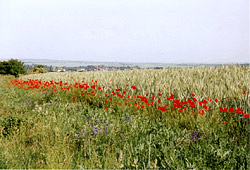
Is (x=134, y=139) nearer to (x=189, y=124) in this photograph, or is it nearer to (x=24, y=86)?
(x=189, y=124)

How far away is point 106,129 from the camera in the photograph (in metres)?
3.30

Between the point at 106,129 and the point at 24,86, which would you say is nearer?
the point at 106,129

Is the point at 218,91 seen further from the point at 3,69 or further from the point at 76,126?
the point at 3,69

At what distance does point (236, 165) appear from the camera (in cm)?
239

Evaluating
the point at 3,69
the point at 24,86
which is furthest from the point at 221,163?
the point at 3,69

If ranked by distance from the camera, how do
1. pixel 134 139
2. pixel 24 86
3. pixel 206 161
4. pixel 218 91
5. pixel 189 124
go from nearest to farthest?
1. pixel 206 161
2. pixel 134 139
3. pixel 189 124
4. pixel 218 91
5. pixel 24 86

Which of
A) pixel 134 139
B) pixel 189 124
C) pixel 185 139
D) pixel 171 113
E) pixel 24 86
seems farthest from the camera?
pixel 24 86

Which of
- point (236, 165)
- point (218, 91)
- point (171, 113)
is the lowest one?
point (236, 165)

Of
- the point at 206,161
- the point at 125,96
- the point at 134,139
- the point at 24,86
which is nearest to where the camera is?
the point at 206,161

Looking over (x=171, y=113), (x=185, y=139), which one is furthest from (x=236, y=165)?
(x=171, y=113)

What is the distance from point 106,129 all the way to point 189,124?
4.94 feet

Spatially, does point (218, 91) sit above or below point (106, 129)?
above

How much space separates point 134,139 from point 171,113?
1217 mm

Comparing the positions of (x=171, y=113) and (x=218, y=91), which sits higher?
(x=218, y=91)
